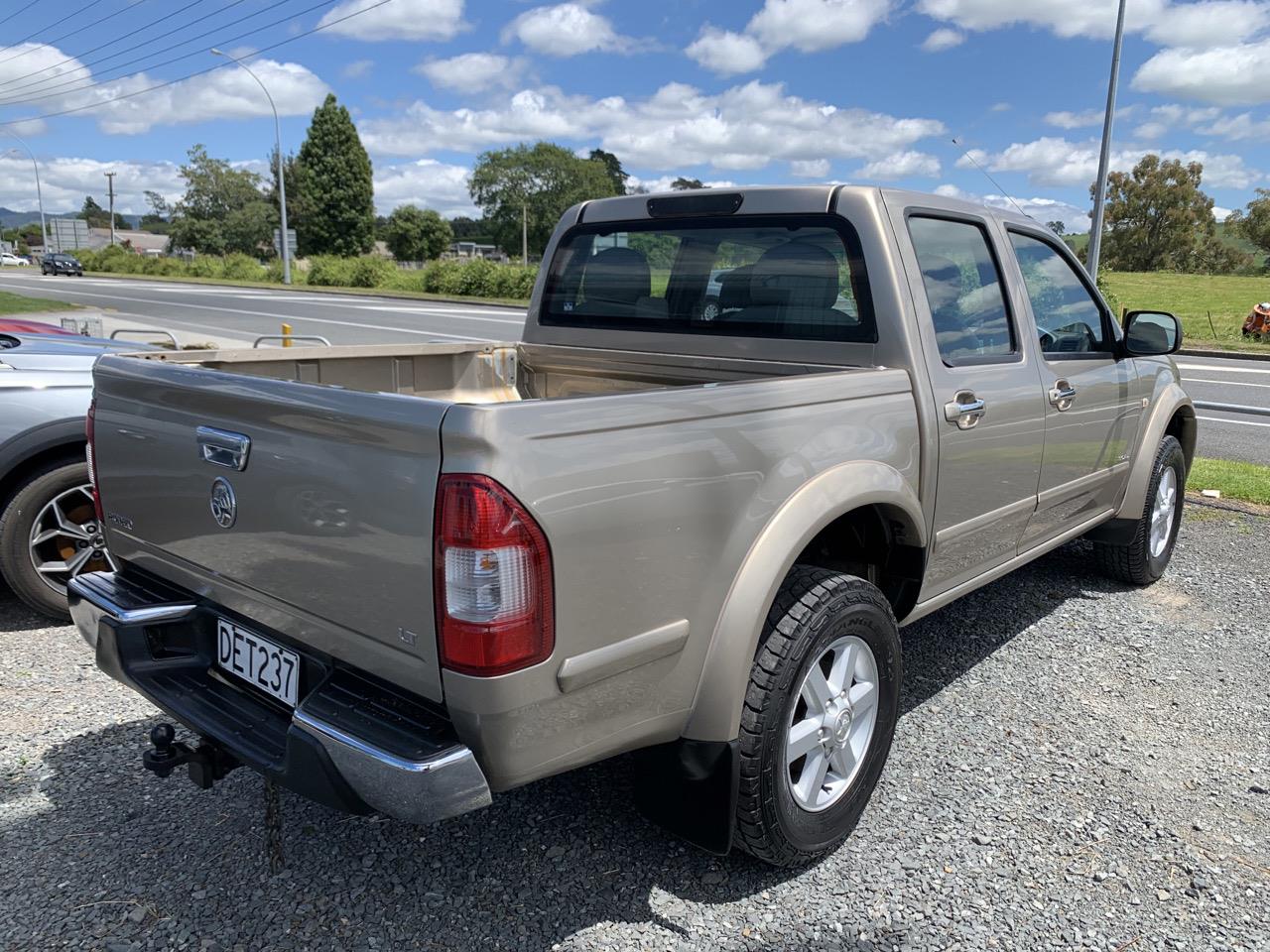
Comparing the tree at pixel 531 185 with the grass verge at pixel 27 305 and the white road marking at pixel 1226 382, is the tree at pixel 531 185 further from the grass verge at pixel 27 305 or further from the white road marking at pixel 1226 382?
the white road marking at pixel 1226 382

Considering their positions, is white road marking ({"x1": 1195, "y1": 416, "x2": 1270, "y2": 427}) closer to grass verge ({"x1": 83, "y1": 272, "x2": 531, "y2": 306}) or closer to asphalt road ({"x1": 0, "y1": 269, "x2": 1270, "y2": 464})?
asphalt road ({"x1": 0, "y1": 269, "x2": 1270, "y2": 464})

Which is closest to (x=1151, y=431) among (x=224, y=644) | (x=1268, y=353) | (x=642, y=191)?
(x=642, y=191)

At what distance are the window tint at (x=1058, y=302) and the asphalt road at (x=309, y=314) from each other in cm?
1473

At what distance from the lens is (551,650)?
1.89 m

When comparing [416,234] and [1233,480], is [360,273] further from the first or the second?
[416,234]

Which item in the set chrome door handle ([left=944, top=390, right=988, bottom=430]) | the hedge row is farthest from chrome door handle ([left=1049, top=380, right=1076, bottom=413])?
the hedge row

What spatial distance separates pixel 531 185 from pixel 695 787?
337ft

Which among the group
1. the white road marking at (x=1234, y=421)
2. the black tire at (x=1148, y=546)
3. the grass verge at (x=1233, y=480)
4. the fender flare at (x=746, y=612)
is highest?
the fender flare at (x=746, y=612)

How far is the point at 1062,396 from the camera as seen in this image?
143 inches

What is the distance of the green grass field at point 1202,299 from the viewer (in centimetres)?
2323

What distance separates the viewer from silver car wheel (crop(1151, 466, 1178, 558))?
4887 mm

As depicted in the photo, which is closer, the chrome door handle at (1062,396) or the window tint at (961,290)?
the window tint at (961,290)

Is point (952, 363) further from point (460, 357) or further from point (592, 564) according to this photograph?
point (460, 357)

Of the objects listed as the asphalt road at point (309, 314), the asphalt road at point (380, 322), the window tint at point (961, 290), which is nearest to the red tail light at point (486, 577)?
the window tint at point (961, 290)
